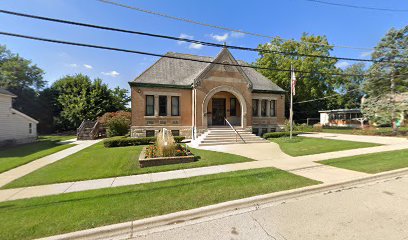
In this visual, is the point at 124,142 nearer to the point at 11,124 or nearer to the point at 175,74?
the point at 175,74

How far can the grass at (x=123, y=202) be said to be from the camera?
3.67 m

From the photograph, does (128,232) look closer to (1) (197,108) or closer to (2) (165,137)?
(2) (165,137)

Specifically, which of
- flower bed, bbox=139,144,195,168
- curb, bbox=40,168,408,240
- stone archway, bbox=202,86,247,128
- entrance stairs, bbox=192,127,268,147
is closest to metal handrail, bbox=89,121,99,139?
entrance stairs, bbox=192,127,268,147

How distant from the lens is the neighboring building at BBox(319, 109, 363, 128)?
32.2 m

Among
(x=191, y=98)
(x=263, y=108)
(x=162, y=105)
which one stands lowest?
(x=263, y=108)

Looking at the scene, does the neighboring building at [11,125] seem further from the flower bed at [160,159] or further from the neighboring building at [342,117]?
the neighboring building at [342,117]

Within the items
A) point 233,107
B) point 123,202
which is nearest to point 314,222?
point 123,202

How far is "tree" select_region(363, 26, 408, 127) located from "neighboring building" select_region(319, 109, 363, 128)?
49.7ft

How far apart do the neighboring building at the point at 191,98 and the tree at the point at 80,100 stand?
624 inches

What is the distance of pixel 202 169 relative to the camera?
7.57m

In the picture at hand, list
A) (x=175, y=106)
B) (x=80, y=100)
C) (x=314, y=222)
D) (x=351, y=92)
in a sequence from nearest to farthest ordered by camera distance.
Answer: (x=314, y=222), (x=175, y=106), (x=80, y=100), (x=351, y=92)

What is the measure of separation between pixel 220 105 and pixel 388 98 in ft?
51.3

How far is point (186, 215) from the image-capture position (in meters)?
4.04

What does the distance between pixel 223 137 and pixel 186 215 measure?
11.1 m
